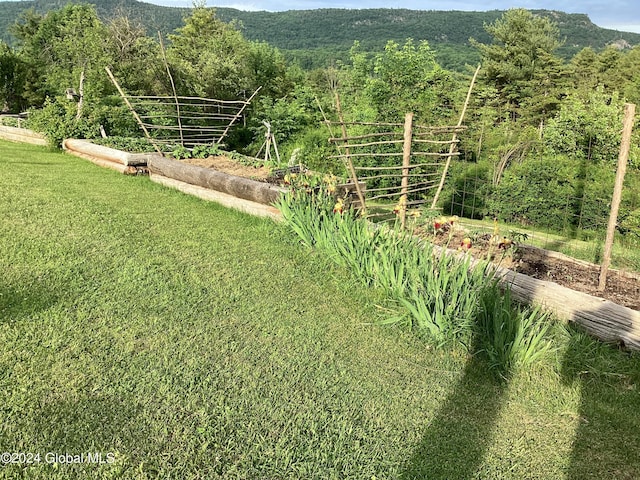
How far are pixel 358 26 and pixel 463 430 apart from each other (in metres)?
83.7

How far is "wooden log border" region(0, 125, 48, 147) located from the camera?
429 inches

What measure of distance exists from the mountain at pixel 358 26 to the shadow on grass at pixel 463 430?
57189 mm

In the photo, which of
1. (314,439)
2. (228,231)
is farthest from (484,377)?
(228,231)

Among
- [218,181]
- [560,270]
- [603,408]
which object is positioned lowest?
[603,408]

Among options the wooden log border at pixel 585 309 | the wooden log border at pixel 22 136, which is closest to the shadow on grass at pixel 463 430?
the wooden log border at pixel 585 309

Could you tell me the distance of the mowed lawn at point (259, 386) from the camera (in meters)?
2.02

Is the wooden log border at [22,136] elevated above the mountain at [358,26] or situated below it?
below

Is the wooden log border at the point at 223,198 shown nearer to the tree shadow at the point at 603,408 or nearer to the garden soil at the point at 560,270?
the garden soil at the point at 560,270

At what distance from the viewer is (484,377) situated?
107 inches

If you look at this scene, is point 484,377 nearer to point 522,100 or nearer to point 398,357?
point 398,357

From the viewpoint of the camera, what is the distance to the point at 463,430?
7.49 ft

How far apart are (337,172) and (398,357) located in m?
9.24

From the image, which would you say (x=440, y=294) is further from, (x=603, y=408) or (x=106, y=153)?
(x=106, y=153)

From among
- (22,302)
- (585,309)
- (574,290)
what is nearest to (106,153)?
(22,302)
